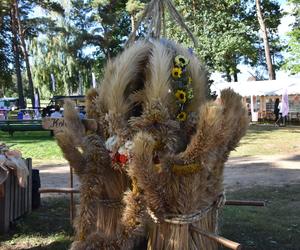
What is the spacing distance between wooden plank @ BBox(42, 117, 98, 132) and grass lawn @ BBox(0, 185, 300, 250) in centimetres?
122

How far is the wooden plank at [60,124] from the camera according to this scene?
3490 mm

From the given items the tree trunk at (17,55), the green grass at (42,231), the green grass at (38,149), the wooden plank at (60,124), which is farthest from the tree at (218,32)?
the wooden plank at (60,124)

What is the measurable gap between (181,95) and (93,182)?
2.97ft

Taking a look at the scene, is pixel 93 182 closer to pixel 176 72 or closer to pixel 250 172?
pixel 176 72

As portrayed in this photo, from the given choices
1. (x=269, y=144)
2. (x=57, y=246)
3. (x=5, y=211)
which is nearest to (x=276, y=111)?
(x=269, y=144)

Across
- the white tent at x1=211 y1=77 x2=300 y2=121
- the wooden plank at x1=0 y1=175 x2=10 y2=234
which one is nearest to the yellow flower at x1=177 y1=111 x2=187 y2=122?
the wooden plank at x1=0 y1=175 x2=10 y2=234

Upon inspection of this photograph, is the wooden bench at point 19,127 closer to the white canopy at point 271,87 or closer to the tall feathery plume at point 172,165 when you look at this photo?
the white canopy at point 271,87

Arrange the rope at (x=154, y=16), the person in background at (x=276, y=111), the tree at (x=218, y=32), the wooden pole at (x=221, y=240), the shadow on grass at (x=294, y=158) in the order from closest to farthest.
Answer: the wooden pole at (x=221, y=240) < the rope at (x=154, y=16) < the shadow on grass at (x=294, y=158) < the person in background at (x=276, y=111) < the tree at (x=218, y=32)

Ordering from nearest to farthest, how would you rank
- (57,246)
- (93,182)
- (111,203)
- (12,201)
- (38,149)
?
1. (93,182)
2. (111,203)
3. (57,246)
4. (12,201)
5. (38,149)

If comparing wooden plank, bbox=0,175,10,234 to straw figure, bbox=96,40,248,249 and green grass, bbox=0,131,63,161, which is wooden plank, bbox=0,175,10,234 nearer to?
straw figure, bbox=96,40,248,249

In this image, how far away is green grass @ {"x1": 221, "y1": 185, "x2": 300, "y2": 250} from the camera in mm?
4547

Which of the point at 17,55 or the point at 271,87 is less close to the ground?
the point at 17,55

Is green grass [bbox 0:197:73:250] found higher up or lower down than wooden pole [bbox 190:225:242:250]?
lower down

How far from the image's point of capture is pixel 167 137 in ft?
10.0
